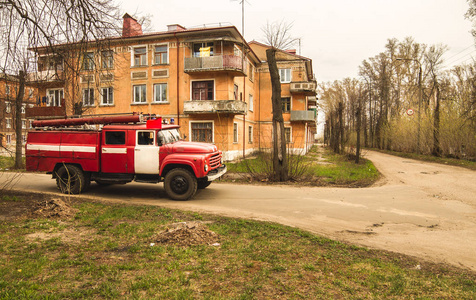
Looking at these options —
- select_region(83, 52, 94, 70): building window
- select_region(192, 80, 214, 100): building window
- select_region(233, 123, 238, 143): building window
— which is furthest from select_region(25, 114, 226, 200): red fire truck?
select_region(233, 123, 238, 143): building window

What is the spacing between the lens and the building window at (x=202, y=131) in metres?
24.7

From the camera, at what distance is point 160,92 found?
2545cm

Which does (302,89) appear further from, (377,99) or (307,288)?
(307,288)

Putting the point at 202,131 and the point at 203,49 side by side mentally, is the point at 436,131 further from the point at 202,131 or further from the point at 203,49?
the point at 203,49

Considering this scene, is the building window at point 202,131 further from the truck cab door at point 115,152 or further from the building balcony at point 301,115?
the truck cab door at point 115,152

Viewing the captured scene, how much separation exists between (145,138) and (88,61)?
280 centimetres

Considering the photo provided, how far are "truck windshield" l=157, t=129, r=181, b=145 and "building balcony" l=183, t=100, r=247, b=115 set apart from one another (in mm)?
12572

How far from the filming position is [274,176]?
552 inches

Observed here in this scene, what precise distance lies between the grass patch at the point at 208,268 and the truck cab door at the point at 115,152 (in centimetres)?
370

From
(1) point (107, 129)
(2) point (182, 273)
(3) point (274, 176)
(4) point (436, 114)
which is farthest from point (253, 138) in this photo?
(2) point (182, 273)

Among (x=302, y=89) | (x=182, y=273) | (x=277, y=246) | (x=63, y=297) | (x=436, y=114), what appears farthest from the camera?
(x=302, y=89)

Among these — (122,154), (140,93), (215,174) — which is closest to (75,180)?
(122,154)

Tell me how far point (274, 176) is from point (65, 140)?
854 cm

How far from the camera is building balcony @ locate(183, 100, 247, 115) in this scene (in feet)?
75.8
